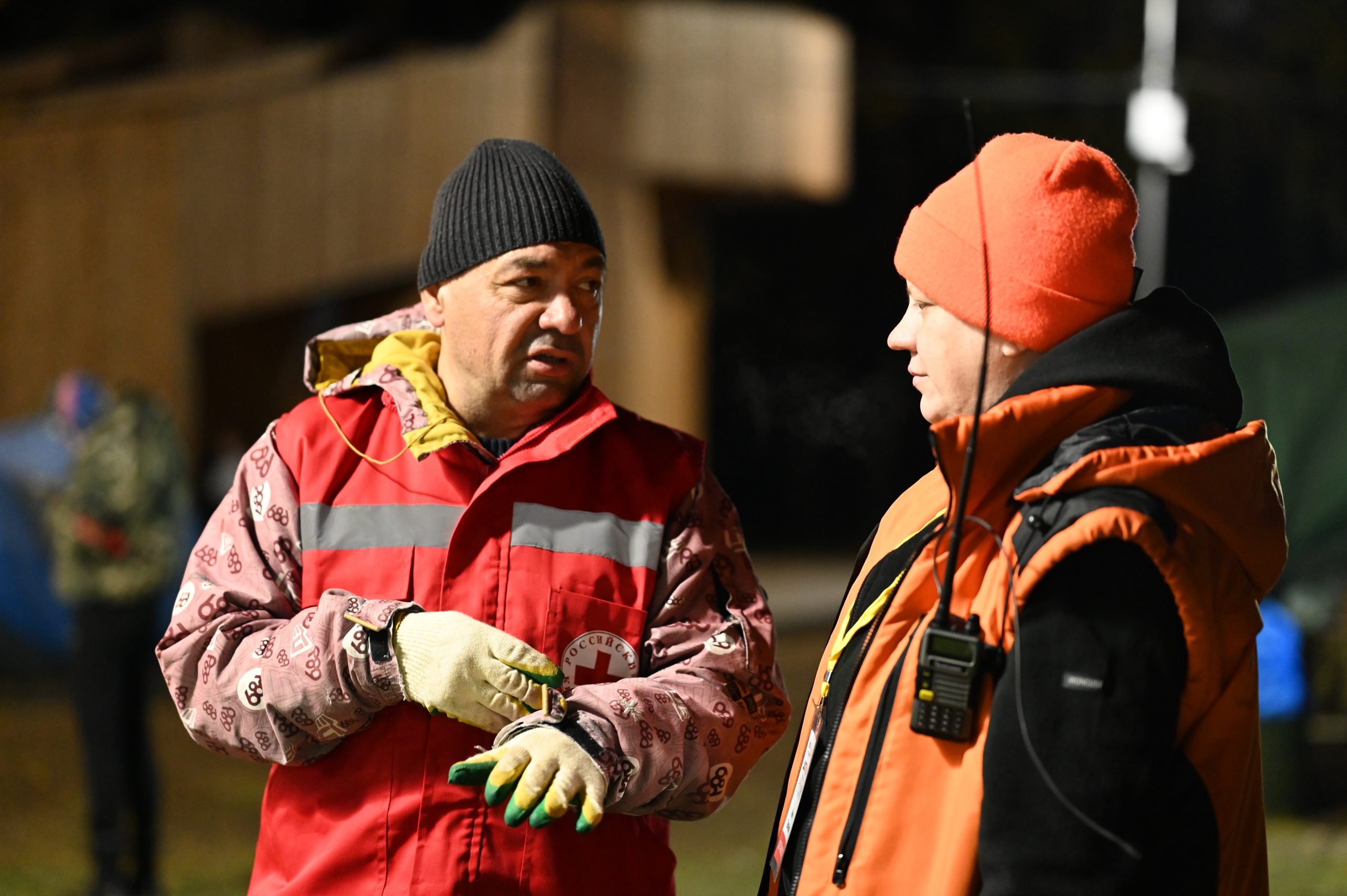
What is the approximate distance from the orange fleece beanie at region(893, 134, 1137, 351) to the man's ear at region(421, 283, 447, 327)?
34.2 inches

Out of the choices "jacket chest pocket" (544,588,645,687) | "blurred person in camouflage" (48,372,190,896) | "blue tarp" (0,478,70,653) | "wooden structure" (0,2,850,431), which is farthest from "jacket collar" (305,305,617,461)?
"wooden structure" (0,2,850,431)

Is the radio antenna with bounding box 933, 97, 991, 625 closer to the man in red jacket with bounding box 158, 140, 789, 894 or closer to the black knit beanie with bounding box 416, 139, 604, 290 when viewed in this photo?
the man in red jacket with bounding box 158, 140, 789, 894

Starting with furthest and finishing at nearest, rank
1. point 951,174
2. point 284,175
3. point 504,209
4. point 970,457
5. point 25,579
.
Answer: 1. point 951,174
2. point 284,175
3. point 25,579
4. point 504,209
5. point 970,457

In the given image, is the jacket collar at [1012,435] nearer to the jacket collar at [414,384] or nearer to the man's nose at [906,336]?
the man's nose at [906,336]

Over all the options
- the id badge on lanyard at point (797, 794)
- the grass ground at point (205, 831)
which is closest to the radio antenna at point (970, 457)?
the id badge on lanyard at point (797, 794)

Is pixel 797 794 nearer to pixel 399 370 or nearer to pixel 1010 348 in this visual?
pixel 1010 348

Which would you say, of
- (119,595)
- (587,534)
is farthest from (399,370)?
(119,595)

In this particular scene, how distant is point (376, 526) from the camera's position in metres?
2.19

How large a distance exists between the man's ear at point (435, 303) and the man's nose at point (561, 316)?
0.64 ft

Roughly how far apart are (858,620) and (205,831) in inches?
206

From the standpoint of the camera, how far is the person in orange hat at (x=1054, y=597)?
1534 mm

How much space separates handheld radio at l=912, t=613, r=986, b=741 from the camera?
63.4 inches

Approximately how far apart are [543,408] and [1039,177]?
2.84 ft

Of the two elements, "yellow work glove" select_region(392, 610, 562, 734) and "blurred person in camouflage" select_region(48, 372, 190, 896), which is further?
"blurred person in camouflage" select_region(48, 372, 190, 896)
